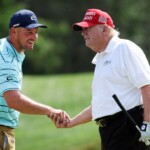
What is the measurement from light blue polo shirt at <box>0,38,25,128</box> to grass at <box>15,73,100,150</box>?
7381mm

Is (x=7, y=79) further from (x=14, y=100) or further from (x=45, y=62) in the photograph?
(x=45, y=62)

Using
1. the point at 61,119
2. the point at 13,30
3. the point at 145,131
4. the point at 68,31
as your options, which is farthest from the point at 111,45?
the point at 68,31

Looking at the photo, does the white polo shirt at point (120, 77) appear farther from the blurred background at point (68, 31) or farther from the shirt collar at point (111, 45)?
the blurred background at point (68, 31)

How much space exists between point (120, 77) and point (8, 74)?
3.97 feet

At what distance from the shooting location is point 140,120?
706 centimetres

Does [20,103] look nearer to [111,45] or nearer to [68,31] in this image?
[111,45]

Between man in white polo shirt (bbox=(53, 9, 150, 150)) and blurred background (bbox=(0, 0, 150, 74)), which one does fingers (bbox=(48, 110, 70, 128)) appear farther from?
blurred background (bbox=(0, 0, 150, 74))

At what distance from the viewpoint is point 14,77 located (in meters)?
7.38

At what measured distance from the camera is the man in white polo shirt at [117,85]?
6891 millimetres

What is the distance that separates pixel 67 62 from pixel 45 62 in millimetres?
2566

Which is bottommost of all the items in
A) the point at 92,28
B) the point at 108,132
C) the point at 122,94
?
the point at 108,132

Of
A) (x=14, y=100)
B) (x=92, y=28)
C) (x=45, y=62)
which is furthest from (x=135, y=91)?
(x=45, y=62)

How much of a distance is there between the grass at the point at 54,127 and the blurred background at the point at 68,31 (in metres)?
29.5

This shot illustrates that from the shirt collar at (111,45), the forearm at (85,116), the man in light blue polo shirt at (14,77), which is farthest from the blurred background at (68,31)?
the shirt collar at (111,45)
